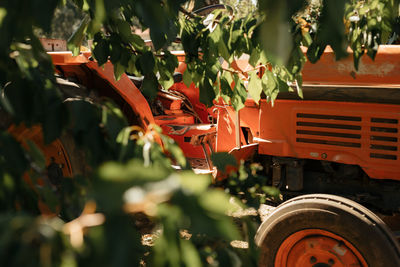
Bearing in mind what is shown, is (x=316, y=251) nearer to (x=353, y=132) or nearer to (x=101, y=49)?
(x=353, y=132)

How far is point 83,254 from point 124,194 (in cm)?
12

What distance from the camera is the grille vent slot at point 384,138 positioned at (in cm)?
237

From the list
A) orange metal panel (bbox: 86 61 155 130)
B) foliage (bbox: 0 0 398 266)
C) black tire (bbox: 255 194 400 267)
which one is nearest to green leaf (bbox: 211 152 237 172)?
foliage (bbox: 0 0 398 266)

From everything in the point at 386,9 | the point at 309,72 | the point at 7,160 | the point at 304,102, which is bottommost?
the point at 304,102

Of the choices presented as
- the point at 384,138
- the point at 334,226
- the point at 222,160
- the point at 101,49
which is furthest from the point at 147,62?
the point at 384,138

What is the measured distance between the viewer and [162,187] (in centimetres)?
51

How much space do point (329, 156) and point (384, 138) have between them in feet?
1.08

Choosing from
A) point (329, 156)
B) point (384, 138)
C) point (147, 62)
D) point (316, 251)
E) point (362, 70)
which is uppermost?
point (147, 62)

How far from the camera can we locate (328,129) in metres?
2.54

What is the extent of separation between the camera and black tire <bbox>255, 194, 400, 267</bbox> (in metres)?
2.10

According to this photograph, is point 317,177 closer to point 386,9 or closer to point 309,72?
point 309,72

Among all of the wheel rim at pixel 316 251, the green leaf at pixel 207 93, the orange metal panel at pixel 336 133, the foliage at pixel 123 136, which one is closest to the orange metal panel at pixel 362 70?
the orange metal panel at pixel 336 133

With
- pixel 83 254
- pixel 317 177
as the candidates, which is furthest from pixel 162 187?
pixel 317 177

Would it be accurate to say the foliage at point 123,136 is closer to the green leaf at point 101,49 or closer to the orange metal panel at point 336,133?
the green leaf at point 101,49
